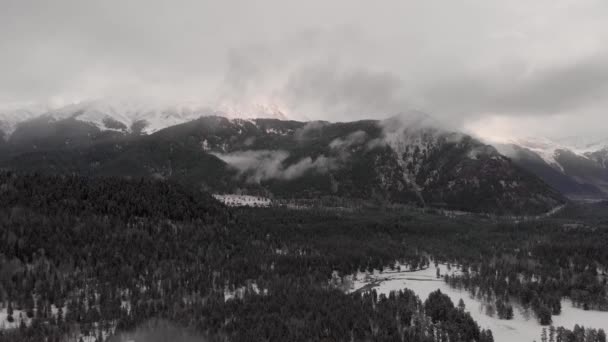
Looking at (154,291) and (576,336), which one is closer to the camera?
(576,336)

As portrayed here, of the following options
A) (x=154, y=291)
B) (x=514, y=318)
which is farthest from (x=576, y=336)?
(x=154, y=291)

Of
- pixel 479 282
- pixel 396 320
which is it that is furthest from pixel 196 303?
pixel 479 282

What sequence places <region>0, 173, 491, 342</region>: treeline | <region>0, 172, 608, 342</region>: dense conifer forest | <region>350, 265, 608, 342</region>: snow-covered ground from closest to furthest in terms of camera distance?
<region>0, 173, 491, 342</region>: treeline < <region>0, 172, 608, 342</region>: dense conifer forest < <region>350, 265, 608, 342</region>: snow-covered ground

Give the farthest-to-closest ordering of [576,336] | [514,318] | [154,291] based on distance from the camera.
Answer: [514,318], [154,291], [576,336]

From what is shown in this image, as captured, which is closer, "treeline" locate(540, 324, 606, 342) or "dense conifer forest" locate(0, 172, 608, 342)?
"dense conifer forest" locate(0, 172, 608, 342)

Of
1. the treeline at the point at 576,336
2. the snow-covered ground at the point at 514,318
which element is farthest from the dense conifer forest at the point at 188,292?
the snow-covered ground at the point at 514,318

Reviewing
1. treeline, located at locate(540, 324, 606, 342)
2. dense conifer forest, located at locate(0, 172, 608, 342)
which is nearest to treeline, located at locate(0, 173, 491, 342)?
dense conifer forest, located at locate(0, 172, 608, 342)

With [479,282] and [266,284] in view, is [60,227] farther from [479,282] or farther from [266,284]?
[479,282]

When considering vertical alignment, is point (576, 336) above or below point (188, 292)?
below

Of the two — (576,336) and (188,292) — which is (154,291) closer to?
(188,292)

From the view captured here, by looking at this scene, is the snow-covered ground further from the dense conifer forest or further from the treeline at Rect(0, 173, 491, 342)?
the treeline at Rect(0, 173, 491, 342)

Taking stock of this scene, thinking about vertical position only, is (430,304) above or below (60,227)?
below
